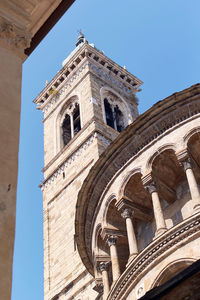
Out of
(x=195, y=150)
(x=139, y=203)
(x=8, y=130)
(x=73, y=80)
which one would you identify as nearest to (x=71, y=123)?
(x=73, y=80)

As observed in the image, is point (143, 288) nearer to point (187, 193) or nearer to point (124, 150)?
point (187, 193)

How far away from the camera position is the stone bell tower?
23.5 meters

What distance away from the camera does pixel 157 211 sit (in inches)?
571

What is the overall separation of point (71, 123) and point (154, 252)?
17395 millimetres

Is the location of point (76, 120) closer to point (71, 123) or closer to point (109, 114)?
point (71, 123)

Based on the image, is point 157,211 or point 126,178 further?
point 126,178

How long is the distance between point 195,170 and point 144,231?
2.38 metres

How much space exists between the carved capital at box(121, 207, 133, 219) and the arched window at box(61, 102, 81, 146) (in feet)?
46.7

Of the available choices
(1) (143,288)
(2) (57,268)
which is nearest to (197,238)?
(1) (143,288)

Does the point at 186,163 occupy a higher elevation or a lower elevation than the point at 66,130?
lower

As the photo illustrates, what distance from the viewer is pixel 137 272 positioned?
13945 mm

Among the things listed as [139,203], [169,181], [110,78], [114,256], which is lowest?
[114,256]

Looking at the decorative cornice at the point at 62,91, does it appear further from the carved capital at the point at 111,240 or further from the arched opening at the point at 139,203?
the carved capital at the point at 111,240

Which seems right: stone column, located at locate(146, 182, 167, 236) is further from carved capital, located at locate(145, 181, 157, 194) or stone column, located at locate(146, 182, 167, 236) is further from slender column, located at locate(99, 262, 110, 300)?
slender column, located at locate(99, 262, 110, 300)
